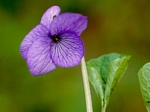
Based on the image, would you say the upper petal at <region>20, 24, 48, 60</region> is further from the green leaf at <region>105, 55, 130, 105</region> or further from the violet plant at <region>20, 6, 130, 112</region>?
the green leaf at <region>105, 55, 130, 105</region>

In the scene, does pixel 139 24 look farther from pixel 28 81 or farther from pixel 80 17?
pixel 80 17

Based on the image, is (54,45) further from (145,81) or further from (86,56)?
(86,56)

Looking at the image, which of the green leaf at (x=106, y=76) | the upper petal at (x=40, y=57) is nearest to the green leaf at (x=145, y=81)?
the green leaf at (x=106, y=76)

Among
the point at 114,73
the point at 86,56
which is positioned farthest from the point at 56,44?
the point at 86,56

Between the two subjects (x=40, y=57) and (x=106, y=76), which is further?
(x=106, y=76)

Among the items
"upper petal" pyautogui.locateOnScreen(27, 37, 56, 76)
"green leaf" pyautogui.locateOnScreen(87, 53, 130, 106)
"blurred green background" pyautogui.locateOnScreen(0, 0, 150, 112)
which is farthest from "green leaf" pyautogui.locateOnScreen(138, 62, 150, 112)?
"blurred green background" pyautogui.locateOnScreen(0, 0, 150, 112)

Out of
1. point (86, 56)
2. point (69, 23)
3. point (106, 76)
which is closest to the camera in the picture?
point (69, 23)

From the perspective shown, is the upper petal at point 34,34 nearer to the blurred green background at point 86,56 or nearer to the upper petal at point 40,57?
the upper petal at point 40,57
